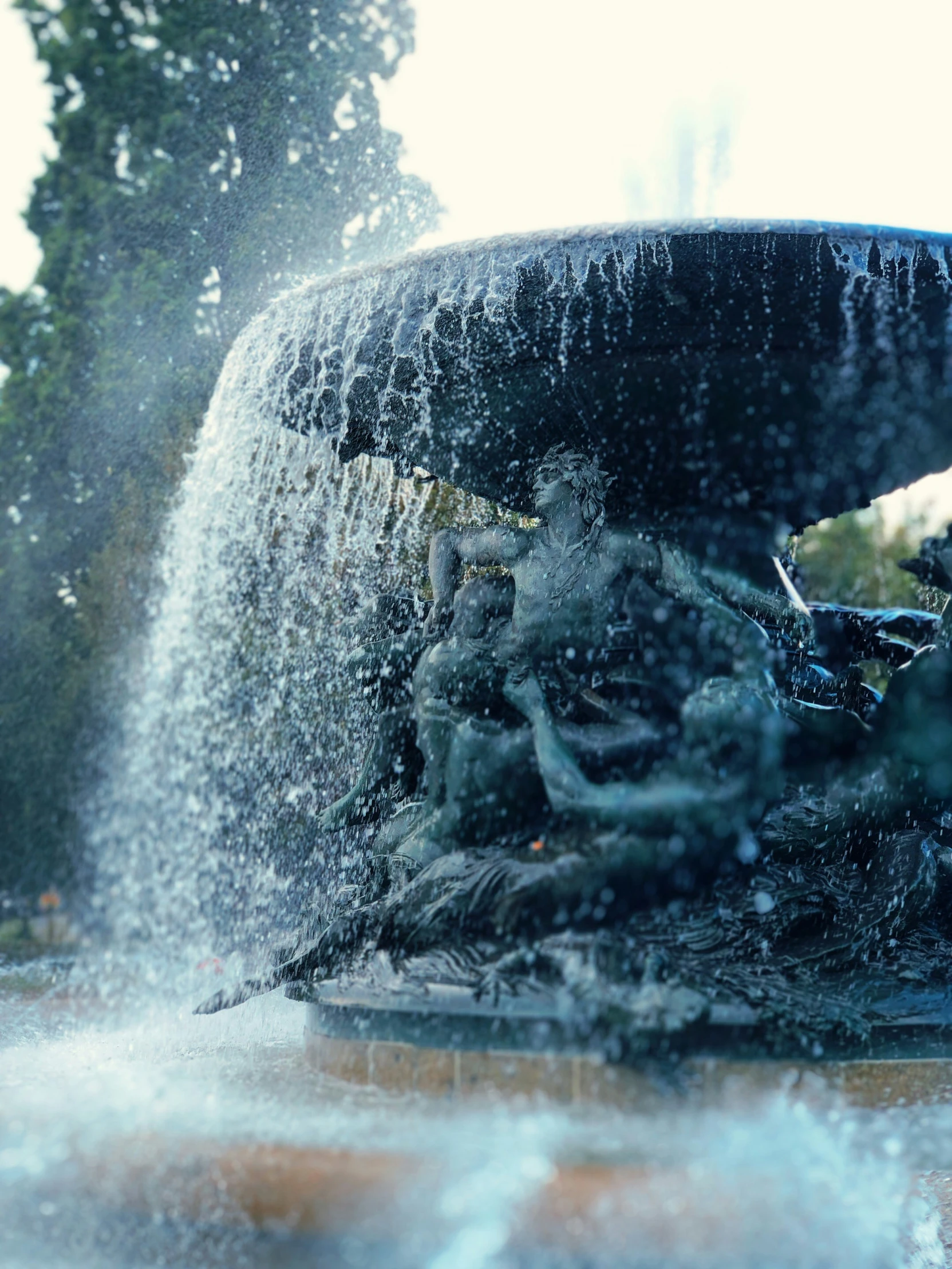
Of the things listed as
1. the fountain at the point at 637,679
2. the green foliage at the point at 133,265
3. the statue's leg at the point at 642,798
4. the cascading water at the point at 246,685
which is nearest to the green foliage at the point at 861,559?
the cascading water at the point at 246,685

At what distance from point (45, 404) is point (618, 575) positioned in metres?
16.2

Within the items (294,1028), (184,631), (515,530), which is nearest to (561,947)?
(515,530)

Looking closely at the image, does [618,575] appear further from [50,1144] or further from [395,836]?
[50,1144]

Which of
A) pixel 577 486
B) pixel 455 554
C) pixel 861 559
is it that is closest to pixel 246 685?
pixel 455 554

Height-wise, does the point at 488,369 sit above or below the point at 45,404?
below

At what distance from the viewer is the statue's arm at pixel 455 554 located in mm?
5082

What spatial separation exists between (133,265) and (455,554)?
15736 mm

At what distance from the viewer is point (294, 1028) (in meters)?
6.05

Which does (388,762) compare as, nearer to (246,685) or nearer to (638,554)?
(638,554)

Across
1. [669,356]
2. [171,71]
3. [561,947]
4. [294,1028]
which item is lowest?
[294,1028]

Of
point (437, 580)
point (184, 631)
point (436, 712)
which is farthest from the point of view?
point (184, 631)

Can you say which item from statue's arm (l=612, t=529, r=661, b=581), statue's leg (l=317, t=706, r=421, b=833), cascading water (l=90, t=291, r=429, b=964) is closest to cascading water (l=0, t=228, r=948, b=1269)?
cascading water (l=90, t=291, r=429, b=964)

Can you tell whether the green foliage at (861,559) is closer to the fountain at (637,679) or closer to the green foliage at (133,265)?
the green foliage at (133,265)

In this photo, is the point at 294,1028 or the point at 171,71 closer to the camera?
the point at 294,1028
